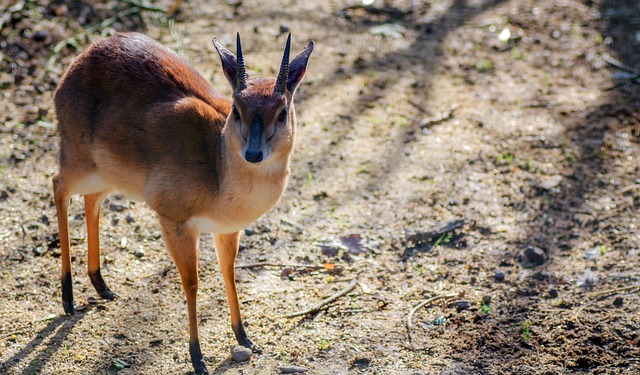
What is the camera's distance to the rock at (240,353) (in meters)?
5.15

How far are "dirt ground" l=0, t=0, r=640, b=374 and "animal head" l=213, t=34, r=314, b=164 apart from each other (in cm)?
144

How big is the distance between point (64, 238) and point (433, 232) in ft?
9.29

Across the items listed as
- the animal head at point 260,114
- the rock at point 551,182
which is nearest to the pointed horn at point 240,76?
the animal head at point 260,114

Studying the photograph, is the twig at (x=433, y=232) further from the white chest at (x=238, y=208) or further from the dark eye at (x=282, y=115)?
the dark eye at (x=282, y=115)

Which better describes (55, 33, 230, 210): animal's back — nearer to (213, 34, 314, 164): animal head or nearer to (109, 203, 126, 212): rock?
(213, 34, 314, 164): animal head

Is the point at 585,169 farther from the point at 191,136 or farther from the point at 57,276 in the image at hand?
the point at 57,276

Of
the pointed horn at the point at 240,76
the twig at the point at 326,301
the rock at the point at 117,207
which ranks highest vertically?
the pointed horn at the point at 240,76

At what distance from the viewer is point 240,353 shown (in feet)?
16.9

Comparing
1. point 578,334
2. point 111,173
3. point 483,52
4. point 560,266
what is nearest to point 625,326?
point 578,334

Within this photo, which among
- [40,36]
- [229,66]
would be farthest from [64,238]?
[40,36]

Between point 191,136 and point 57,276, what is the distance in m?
1.70

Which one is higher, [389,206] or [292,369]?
[292,369]

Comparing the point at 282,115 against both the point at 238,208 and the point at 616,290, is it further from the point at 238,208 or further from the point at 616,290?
the point at 616,290

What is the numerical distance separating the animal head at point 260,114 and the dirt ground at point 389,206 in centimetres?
144
